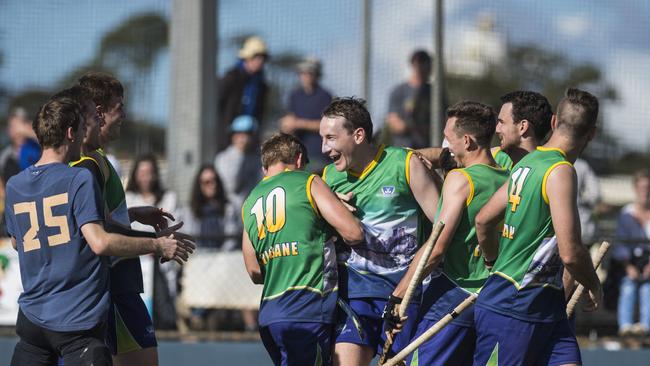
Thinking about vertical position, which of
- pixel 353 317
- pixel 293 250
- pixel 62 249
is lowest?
pixel 353 317

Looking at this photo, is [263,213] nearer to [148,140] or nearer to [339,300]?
[339,300]

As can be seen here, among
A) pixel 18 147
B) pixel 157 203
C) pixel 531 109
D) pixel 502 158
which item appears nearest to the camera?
pixel 531 109

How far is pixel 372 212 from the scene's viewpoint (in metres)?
6.51

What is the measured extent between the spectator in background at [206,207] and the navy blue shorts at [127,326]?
4.37 meters

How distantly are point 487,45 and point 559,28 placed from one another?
77 cm

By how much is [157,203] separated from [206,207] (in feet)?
1.54

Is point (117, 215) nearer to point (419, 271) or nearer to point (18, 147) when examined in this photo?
point (419, 271)

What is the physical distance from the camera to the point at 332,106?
6602 mm

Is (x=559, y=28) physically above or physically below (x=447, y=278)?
above

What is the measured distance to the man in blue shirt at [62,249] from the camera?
18.2 feet

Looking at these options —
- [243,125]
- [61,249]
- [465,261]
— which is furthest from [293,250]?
[243,125]

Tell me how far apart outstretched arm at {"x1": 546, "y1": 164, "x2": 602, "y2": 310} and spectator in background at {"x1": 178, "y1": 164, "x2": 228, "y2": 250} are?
5746 mm

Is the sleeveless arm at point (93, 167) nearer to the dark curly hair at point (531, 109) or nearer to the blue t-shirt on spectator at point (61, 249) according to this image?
the blue t-shirt on spectator at point (61, 249)

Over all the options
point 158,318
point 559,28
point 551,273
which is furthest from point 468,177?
point 559,28
